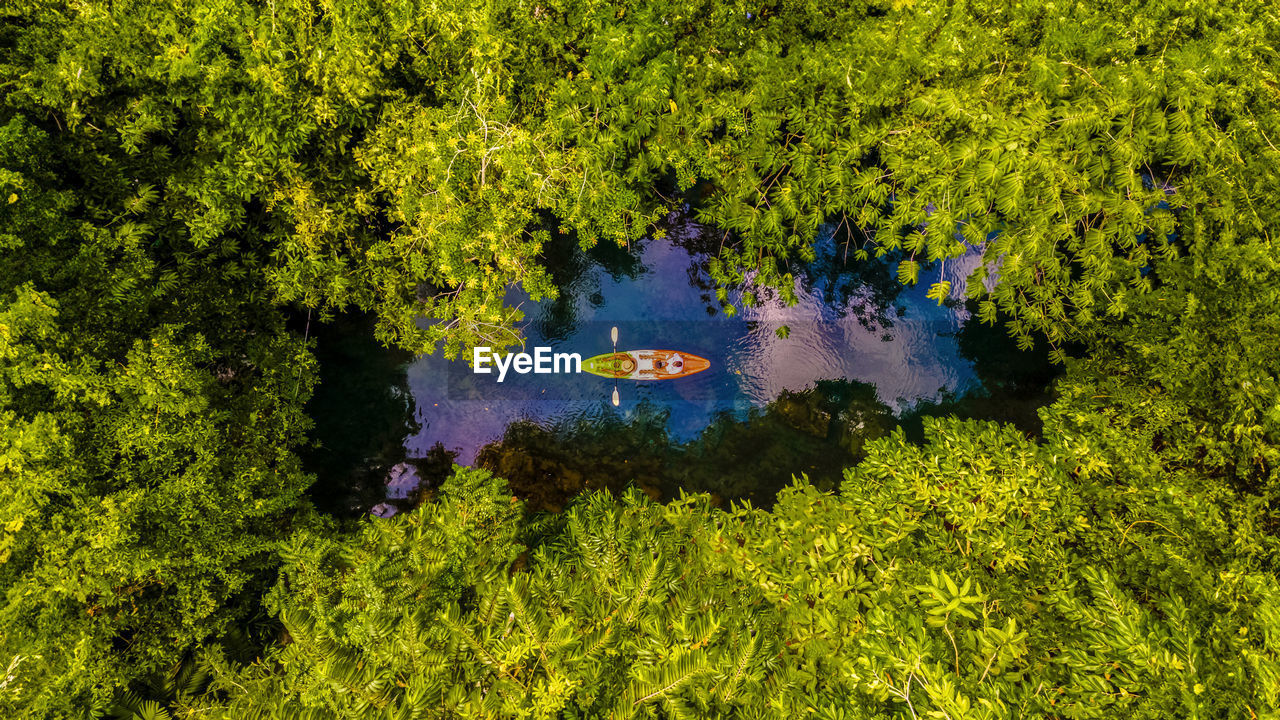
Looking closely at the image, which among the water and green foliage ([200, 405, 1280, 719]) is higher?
the water

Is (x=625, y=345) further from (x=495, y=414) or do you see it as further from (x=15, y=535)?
(x=15, y=535)

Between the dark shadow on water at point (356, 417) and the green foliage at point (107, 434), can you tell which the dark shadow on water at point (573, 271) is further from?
the green foliage at point (107, 434)

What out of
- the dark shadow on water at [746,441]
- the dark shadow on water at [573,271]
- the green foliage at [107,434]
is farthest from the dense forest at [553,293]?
the dark shadow on water at [746,441]

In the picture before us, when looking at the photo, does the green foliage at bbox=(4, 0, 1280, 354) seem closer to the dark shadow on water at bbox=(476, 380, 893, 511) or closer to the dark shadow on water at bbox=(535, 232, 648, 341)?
the dark shadow on water at bbox=(535, 232, 648, 341)

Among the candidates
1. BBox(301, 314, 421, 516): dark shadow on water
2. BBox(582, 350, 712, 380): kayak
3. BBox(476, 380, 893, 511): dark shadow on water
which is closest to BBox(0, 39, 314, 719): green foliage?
BBox(301, 314, 421, 516): dark shadow on water

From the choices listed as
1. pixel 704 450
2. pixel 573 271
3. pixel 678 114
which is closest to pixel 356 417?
pixel 573 271
